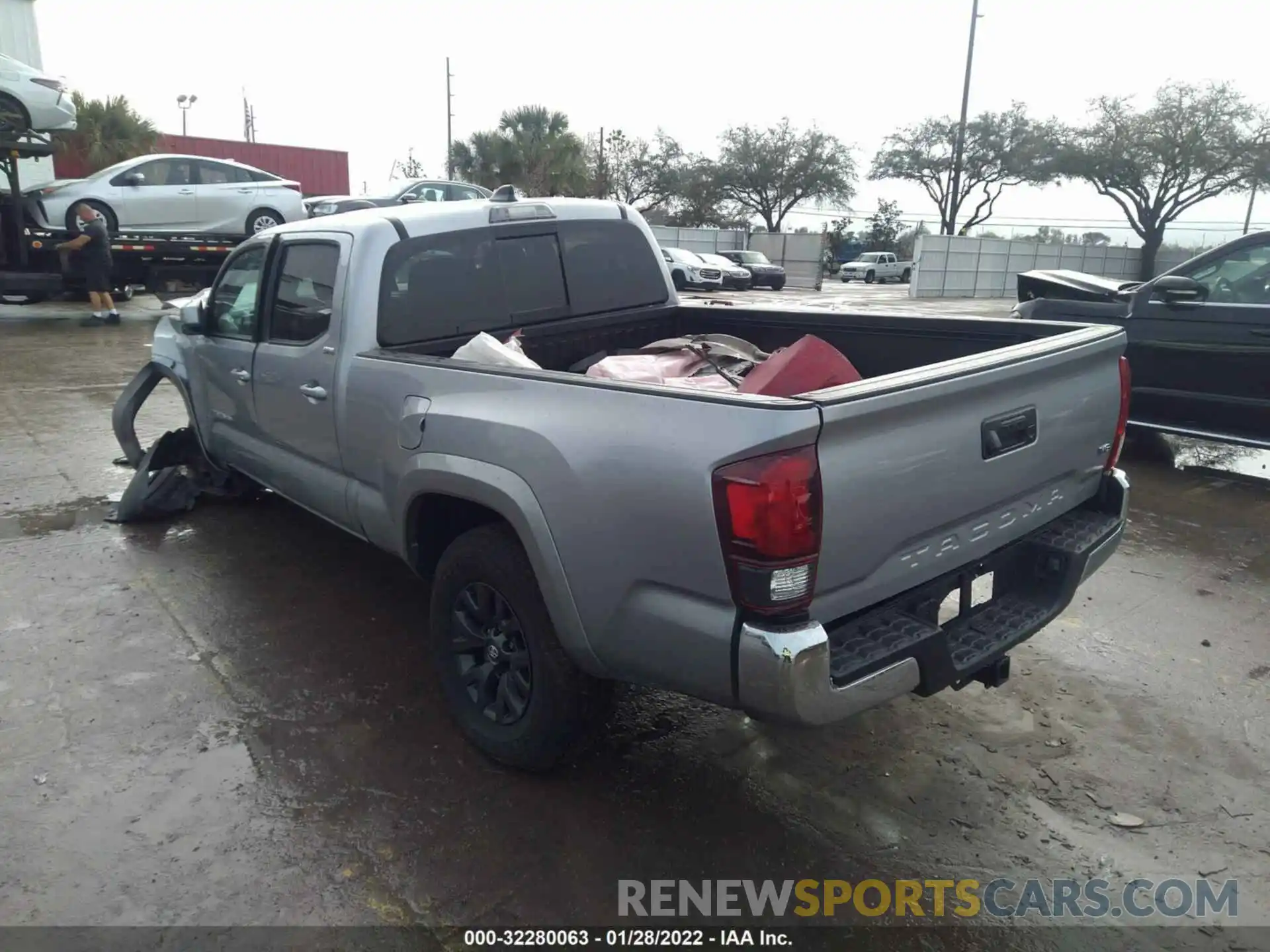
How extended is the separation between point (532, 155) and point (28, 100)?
28.8 metres

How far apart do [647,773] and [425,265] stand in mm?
2224

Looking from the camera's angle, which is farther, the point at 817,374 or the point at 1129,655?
the point at 1129,655

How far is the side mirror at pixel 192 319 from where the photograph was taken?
4965 mm

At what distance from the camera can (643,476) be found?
236 centimetres

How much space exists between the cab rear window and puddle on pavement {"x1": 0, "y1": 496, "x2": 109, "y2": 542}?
3.13m

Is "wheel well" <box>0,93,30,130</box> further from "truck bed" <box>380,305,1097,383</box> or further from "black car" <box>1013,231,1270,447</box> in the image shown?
"black car" <box>1013,231,1270,447</box>

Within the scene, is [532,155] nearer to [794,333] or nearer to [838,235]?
[838,235]

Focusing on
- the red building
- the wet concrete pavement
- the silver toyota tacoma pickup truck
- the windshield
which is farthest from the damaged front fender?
the red building

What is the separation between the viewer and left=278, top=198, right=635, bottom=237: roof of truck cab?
12.5 ft

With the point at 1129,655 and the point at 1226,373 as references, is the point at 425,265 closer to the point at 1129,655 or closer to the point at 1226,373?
the point at 1129,655

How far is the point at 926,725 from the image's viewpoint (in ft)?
11.2

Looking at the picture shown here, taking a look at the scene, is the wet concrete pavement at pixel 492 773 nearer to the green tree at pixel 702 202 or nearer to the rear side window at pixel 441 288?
the rear side window at pixel 441 288

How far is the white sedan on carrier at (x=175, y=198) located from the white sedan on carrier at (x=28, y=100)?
1451 millimetres

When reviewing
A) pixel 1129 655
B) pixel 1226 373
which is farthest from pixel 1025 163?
pixel 1129 655
